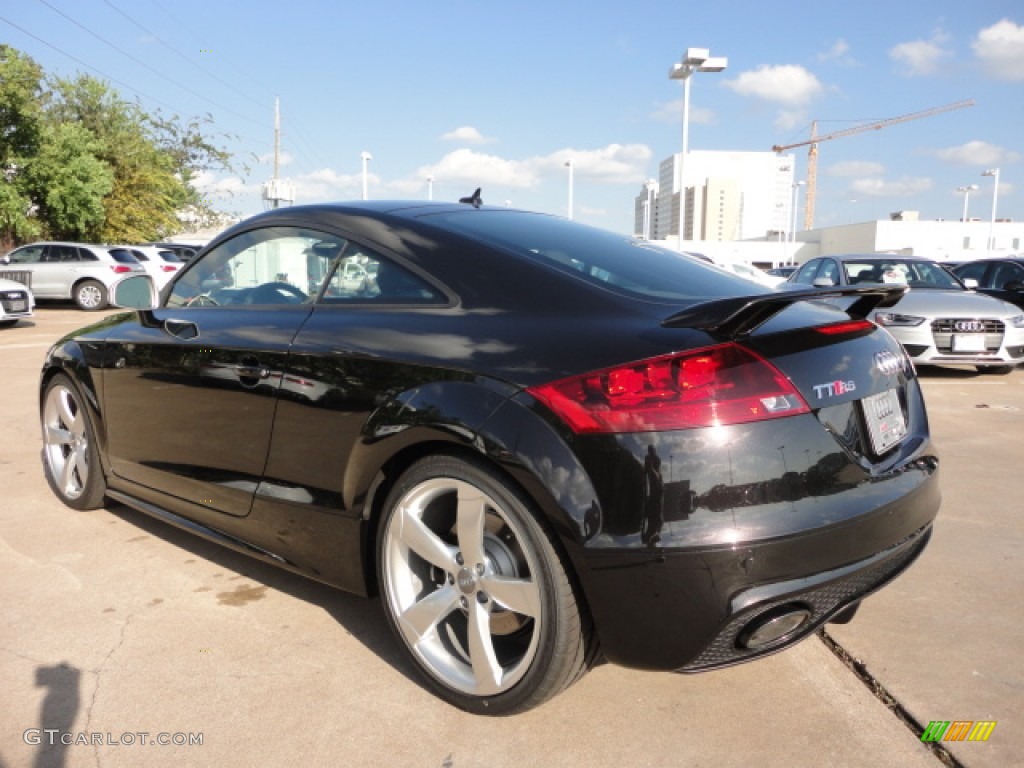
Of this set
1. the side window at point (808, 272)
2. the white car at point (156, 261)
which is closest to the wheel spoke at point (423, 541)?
the side window at point (808, 272)

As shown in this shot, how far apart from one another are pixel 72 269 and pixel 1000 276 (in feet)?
59.6

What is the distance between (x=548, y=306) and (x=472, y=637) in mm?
947

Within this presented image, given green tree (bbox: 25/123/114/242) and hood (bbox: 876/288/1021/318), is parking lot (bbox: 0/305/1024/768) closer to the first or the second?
hood (bbox: 876/288/1021/318)

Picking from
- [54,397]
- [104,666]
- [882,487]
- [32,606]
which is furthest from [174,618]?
[882,487]

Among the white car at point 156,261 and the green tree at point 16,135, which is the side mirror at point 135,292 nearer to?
the white car at point 156,261

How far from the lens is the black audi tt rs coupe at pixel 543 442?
6.50ft

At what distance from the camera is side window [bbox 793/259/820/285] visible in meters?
10.9

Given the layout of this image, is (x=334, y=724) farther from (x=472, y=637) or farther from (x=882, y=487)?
(x=882, y=487)

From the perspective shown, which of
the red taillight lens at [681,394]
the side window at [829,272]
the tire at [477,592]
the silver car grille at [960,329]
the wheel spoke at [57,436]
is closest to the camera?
the red taillight lens at [681,394]

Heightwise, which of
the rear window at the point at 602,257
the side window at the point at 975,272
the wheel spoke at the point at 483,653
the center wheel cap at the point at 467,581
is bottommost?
the wheel spoke at the point at 483,653

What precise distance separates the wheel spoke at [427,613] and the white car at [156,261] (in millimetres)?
18539

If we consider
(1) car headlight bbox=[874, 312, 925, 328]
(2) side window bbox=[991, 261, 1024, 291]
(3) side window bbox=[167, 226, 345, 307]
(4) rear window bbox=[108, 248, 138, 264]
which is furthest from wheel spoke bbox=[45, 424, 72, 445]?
(4) rear window bbox=[108, 248, 138, 264]

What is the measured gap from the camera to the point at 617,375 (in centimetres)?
202

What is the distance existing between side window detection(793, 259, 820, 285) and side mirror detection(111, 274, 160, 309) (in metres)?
8.78
